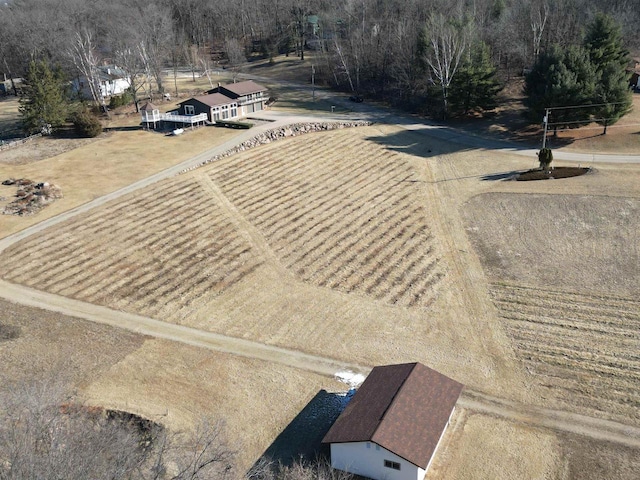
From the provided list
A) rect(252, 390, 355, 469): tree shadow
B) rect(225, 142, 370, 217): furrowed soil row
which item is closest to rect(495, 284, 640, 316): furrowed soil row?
rect(252, 390, 355, 469): tree shadow

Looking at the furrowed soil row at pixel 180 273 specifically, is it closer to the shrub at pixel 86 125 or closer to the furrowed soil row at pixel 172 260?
the furrowed soil row at pixel 172 260

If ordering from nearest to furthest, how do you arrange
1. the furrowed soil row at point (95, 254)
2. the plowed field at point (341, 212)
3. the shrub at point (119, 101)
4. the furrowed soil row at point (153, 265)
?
the furrowed soil row at point (153, 265) → the furrowed soil row at point (95, 254) → the plowed field at point (341, 212) → the shrub at point (119, 101)

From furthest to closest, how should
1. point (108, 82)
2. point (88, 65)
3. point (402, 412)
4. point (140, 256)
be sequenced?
point (108, 82), point (88, 65), point (140, 256), point (402, 412)

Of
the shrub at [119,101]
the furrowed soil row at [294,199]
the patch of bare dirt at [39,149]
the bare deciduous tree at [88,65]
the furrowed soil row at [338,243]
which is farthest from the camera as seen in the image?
the shrub at [119,101]

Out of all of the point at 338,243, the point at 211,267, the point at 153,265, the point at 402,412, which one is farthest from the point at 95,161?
the point at 402,412

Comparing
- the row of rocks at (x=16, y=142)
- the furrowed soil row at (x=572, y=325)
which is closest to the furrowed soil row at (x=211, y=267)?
the furrowed soil row at (x=572, y=325)

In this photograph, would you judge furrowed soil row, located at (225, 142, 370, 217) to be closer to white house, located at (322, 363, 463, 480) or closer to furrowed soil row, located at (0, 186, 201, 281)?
furrowed soil row, located at (0, 186, 201, 281)

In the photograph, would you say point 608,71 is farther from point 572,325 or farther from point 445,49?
point 572,325

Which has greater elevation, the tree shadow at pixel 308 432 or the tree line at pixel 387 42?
the tree line at pixel 387 42
